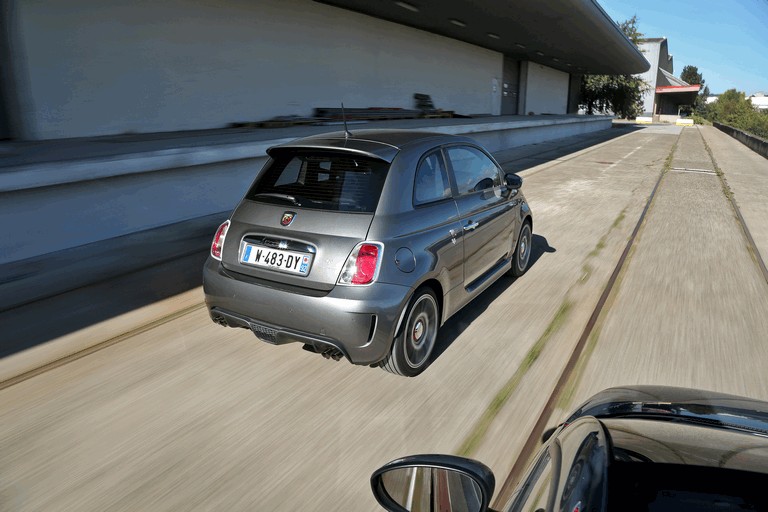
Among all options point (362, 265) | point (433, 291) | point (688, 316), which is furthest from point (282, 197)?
point (688, 316)

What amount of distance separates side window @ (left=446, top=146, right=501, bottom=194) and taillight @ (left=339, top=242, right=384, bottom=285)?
4.44 ft

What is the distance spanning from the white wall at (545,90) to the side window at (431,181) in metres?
32.8

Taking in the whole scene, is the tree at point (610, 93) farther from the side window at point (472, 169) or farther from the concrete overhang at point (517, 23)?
the side window at point (472, 169)

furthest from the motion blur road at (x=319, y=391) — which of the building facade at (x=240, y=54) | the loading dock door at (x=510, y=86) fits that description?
the loading dock door at (x=510, y=86)

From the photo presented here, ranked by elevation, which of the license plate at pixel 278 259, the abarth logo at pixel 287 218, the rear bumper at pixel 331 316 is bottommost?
the rear bumper at pixel 331 316

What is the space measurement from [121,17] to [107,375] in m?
8.55

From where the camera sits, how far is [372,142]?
3811 millimetres

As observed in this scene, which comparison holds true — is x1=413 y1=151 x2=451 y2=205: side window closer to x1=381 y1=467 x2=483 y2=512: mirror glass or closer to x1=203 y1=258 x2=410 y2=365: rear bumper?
x1=203 y1=258 x2=410 y2=365: rear bumper

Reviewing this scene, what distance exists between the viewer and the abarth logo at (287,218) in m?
3.53

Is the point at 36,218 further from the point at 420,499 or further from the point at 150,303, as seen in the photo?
the point at 420,499

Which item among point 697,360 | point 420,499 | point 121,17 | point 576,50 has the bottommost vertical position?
point 697,360

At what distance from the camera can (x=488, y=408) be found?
3332 mm

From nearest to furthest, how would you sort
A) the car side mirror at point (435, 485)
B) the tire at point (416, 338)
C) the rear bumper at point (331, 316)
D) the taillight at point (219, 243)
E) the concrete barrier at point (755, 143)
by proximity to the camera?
the car side mirror at point (435, 485) → the rear bumper at point (331, 316) → the tire at point (416, 338) → the taillight at point (219, 243) → the concrete barrier at point (755, 143)

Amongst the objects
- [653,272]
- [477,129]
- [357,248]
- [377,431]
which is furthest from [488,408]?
[477,129]
